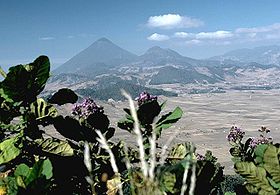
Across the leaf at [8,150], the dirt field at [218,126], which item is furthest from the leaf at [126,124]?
the dirt field at [218,126]

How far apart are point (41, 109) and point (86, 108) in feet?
3.08

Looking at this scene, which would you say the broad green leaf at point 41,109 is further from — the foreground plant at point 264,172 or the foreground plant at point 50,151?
the foreground plant at point 264,172

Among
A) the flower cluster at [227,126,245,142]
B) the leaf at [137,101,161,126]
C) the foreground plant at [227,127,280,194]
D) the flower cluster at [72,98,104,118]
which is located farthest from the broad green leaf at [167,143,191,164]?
the flower cluster at [227,126,245,142]

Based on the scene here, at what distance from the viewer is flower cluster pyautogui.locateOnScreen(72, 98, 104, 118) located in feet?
10.6

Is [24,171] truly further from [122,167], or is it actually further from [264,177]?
[264,177]

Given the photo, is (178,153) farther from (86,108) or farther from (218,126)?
(218,126)

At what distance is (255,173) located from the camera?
250cm

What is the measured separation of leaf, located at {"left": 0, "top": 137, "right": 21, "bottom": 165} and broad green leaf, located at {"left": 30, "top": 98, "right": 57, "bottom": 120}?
19 cm

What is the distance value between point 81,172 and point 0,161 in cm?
60

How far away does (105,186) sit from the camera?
110 inches

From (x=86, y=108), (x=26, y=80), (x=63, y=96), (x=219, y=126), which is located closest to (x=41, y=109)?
(x=26, y=80)

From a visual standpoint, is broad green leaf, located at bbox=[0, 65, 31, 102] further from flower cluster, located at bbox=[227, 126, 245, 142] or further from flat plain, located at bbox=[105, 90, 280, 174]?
flat plain, located at bbox=[105, 90, 280, 174]

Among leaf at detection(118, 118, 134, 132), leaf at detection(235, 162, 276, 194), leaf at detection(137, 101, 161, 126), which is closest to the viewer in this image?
leaf at detection(235, 162, 276, 194)

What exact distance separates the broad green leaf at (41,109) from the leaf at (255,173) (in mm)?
1151
